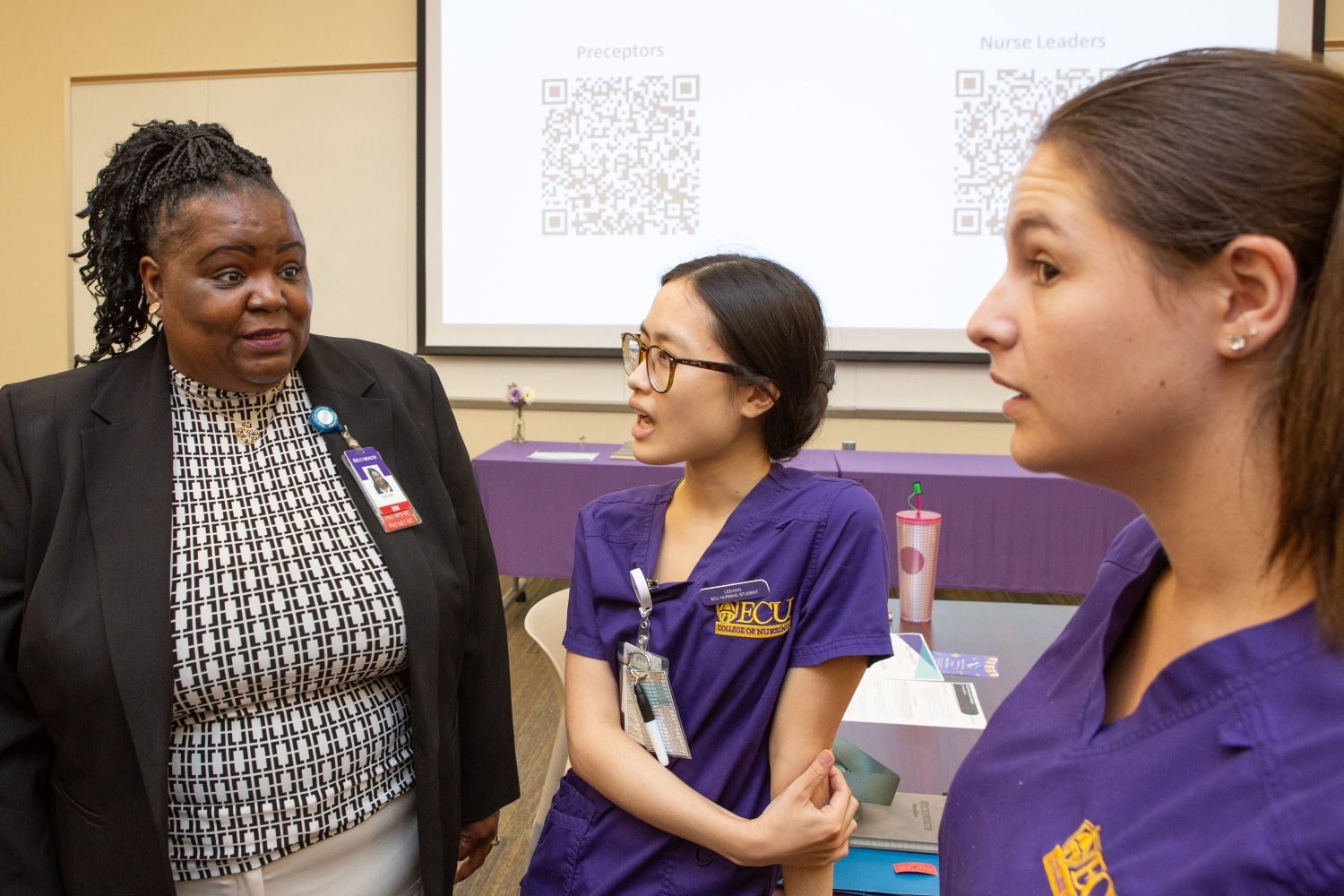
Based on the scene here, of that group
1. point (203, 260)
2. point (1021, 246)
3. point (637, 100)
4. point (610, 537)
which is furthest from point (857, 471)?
point (1021, 246)

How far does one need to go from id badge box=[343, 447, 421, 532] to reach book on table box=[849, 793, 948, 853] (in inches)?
31.4

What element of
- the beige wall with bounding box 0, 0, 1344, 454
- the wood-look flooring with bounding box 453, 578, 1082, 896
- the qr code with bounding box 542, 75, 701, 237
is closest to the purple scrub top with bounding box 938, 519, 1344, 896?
the wood-look flooring with bounding box 453, 578, 1082, 896

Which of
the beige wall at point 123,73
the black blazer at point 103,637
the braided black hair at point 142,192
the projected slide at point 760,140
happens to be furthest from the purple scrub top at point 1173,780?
the beige wall at point 123,73

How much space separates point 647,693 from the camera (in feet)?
3.85

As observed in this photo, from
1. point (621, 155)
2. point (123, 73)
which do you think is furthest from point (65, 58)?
point (621, 155)

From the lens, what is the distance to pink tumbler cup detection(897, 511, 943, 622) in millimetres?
1949

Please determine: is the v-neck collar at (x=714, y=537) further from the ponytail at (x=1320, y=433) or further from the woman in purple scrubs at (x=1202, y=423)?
the ponytail at (x=1320, y=433)

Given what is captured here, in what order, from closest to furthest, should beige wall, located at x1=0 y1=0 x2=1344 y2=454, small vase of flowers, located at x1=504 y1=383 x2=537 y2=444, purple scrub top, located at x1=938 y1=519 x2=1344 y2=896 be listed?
purple scrub top, located at x1=938 y1=519 x2=1344 y2=896, small vase of flowers, located at x1=504 y1=383 x2=537 y2=444, beige wall, located at x1=0 y1=0 x2=1344 y2=454

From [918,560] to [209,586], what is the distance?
139 centimetres

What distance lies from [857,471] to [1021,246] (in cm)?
318

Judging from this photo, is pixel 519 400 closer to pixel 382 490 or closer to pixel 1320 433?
pixel 382 490

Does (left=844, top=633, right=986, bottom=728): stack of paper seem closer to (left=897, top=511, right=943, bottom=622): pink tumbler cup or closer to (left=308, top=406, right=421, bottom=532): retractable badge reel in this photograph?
(left=897, top=511, right=943, bottom=622): pink tumbler cup

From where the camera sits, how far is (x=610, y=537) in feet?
4.22

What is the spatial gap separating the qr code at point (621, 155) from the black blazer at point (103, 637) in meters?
3.56
